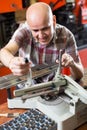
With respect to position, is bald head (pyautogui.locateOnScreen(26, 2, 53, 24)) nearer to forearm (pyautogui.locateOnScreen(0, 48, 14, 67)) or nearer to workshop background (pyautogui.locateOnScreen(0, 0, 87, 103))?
forearm (pyautogui.locateOnScreen(0, 48, 14, 67))

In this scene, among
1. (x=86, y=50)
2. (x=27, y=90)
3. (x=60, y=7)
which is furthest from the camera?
(x=86, y=50)

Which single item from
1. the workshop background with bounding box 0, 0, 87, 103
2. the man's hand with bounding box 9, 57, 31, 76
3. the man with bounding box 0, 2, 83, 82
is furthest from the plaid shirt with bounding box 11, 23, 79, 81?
the workshop background with bounding box 0, 0, 87, 103

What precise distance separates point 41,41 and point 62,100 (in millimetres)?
327

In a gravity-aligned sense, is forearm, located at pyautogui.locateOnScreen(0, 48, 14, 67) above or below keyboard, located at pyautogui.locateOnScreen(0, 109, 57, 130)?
above

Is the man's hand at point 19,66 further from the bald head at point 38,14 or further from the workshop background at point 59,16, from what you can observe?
the workshop background at point 59,16

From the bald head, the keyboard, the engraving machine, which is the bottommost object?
the keyboard

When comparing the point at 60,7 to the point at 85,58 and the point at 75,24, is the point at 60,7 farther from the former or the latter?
the point at 85,58

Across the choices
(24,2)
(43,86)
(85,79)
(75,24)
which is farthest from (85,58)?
(43,86)

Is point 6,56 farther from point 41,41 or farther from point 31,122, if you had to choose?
point 31,122

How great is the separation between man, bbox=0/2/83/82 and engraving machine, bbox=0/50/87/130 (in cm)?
18

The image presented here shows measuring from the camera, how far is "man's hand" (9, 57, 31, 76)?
860mm

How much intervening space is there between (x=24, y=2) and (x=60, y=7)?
1.08 ft

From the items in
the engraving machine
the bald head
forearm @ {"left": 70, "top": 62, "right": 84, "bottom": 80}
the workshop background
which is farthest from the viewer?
the workshop background

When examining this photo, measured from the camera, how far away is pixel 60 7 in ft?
6.35
